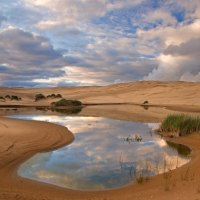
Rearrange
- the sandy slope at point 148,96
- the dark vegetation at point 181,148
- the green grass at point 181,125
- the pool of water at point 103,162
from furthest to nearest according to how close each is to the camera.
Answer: the sandy slope at point 148,96 < the green grass at point 181,125 < the dark vegetation at point 181,148 < the pool of water at point 103,162

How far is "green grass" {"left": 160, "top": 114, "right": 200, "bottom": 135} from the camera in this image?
1711 cm

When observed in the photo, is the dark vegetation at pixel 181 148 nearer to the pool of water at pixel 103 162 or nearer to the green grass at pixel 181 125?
the pool of water at pixel 103 162

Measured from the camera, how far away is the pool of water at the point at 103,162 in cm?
920

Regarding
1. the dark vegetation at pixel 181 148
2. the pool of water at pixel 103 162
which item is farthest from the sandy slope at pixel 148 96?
the pool of water at pixel 103 162

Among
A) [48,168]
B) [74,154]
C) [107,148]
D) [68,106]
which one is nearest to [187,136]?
[107,148]

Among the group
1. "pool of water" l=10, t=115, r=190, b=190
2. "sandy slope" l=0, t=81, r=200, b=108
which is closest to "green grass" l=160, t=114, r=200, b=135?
"pool of water" l=10, t=115, r=190, b=190

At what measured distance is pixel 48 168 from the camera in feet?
33.9

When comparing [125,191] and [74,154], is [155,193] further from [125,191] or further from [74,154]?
[74,154]

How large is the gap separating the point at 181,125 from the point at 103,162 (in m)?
7.16

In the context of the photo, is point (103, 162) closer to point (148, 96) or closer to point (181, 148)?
point (181, 148)

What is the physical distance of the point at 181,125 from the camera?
56.5 feet

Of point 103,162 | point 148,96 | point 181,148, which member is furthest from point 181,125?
point 148,96

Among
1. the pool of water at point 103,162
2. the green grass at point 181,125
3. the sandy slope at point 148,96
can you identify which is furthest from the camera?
the sandy slope at point 148,96

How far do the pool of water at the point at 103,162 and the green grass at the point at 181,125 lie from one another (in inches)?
46.6
